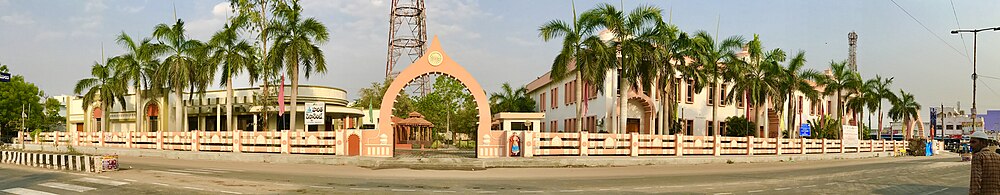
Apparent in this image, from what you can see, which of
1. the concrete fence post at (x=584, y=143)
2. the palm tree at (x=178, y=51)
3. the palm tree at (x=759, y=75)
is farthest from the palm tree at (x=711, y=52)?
the palm tree at (x=178, y=51)

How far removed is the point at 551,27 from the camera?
30.2 meters

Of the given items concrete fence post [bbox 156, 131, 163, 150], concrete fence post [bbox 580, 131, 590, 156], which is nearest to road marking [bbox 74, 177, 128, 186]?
concrete fence post [bbox 580, 131, 590, 156]

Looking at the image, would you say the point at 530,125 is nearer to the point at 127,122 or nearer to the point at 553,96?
the point at 553,96

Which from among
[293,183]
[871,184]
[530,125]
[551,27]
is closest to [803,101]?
[530,125]

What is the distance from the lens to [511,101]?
59.2 m

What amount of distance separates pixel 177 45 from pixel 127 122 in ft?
63.2

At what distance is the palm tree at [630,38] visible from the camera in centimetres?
3011

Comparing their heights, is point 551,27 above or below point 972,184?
above

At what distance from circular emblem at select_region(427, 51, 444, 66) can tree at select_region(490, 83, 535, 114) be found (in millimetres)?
30401

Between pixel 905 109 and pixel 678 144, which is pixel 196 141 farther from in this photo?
pixel 905 109

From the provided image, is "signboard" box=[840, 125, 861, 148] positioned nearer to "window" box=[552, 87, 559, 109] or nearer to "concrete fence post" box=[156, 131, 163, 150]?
"window" box=[552, 87, 559, 109]

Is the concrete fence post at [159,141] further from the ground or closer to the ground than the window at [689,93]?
closer to the ground

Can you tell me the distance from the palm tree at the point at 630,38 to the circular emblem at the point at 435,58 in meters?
7.72

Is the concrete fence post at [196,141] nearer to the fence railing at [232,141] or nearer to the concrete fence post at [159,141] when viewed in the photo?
the fence railing at [232,141]
